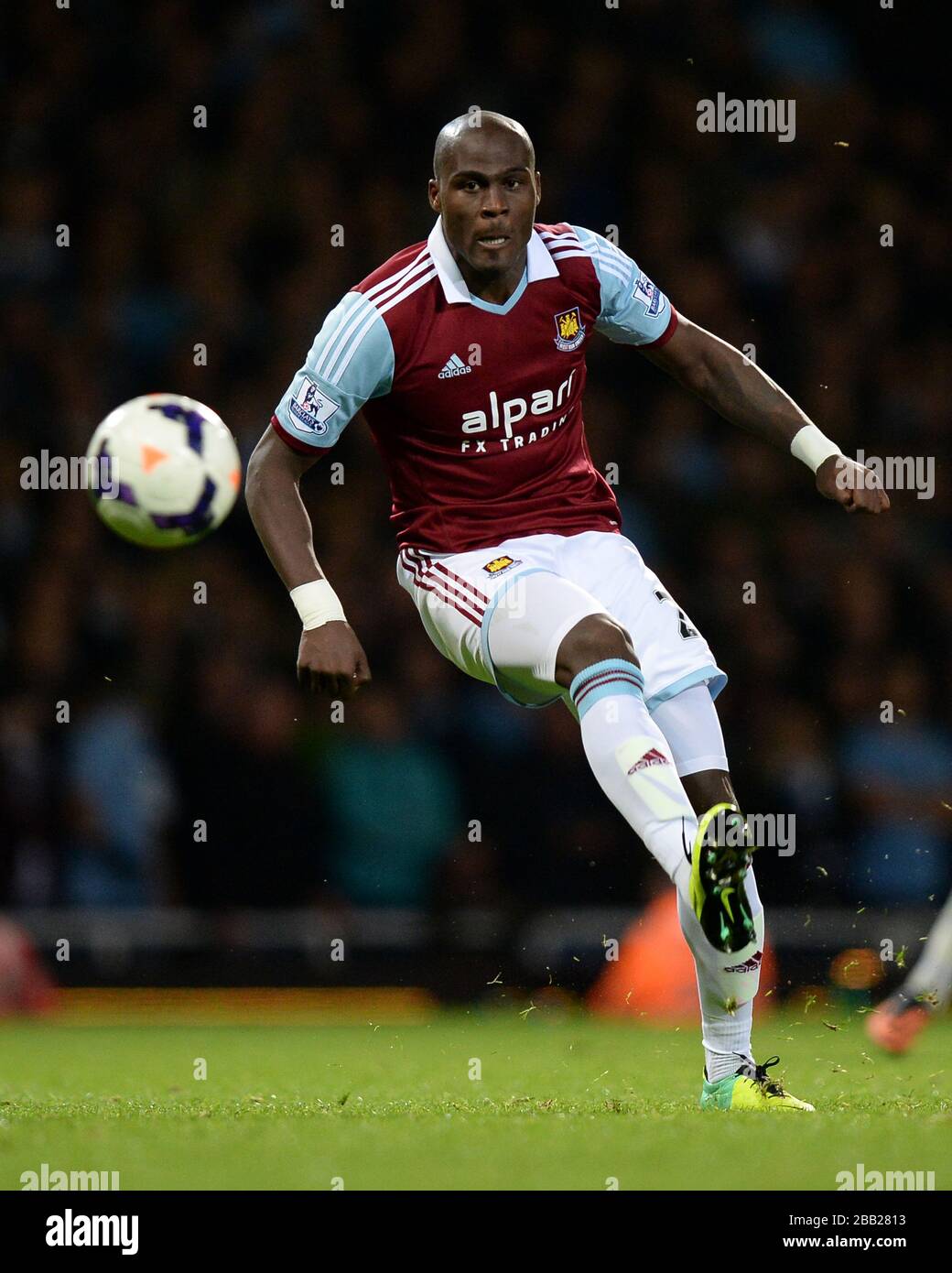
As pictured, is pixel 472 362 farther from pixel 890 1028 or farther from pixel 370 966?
pixel 370 966

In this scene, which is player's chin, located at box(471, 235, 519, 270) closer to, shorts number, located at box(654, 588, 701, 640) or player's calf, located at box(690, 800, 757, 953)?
shorts number, located at box(654, 588, 701, 640)

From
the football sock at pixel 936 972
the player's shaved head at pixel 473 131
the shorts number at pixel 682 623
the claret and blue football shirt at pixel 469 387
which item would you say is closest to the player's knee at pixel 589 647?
the shorts number at pixel 682 623

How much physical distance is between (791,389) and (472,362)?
6.79 m

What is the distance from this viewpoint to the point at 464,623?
5.47m

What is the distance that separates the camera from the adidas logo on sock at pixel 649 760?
4965mm

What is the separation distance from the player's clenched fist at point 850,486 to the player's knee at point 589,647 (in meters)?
0.77

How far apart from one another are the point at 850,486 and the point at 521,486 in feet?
3.01

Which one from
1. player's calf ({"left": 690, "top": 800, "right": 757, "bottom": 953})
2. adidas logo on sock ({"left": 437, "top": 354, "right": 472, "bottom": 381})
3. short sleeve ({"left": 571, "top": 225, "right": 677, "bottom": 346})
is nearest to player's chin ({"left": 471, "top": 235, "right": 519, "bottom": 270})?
adidas logo on sock ({"left": 437, "top": 354, "right": 472, "bottom": 381})

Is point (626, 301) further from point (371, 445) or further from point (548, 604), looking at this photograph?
point (371, 445)


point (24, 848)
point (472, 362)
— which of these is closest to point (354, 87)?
point (24, 848)

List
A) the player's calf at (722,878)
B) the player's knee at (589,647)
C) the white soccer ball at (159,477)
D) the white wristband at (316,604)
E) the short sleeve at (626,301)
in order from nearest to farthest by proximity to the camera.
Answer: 1. the player's calf at (722,878)
2. the player's knee at (589,647)
3. the white wristband at (316,604)
4. the short sleeve at (626,301)
5. the white soccer ball at (159,477)

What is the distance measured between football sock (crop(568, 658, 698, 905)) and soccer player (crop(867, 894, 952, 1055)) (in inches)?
82.0

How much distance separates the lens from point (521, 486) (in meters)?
5.70

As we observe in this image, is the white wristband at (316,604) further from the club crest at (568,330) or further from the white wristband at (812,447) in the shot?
the white wristband at (812,447)
